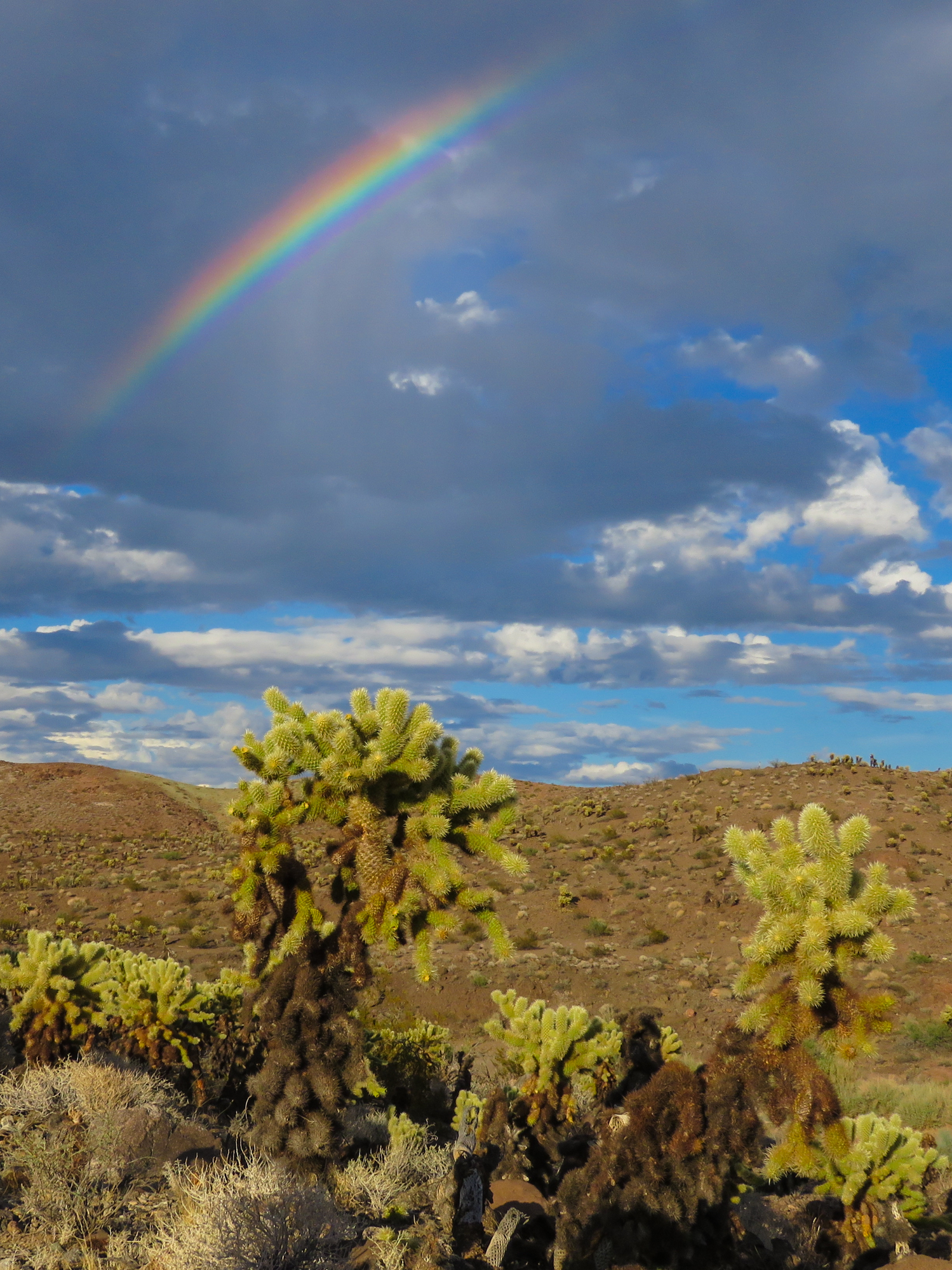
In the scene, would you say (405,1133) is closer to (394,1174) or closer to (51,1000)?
(394,1174)

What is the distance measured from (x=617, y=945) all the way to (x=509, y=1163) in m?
21.2

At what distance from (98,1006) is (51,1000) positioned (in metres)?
0.73

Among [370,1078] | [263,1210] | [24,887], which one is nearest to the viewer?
[263,1210]

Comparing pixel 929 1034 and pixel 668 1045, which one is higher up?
pixel 668 1045

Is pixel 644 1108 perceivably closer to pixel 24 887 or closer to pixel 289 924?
pixel 289 924

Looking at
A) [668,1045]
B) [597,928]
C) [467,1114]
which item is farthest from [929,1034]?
[467,1114]

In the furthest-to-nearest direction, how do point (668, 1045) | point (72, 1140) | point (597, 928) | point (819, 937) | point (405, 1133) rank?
point (597, 928) → point (668, 1045) → point (405, 1133) → point (72, 1140) → point (819, 937)

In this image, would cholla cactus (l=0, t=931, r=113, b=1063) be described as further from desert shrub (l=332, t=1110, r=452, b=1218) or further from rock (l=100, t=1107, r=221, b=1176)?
desert shrub (l=332, t=1110, r=452, b=1218)

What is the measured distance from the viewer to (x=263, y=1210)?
579 centimetres

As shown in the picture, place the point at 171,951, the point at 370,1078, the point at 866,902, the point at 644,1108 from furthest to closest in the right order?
the point at 171,951 < the point at 370,1078 < the point at 644,1108 < the point at 866,902

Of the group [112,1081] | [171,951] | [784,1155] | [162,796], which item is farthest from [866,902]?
[162,796]

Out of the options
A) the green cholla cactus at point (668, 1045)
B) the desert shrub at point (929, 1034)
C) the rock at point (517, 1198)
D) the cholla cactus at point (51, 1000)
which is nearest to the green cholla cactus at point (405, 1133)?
the rock at point (517, 1198)

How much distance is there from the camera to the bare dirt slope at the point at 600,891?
2409 centimetres

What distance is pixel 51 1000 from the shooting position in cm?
1172
